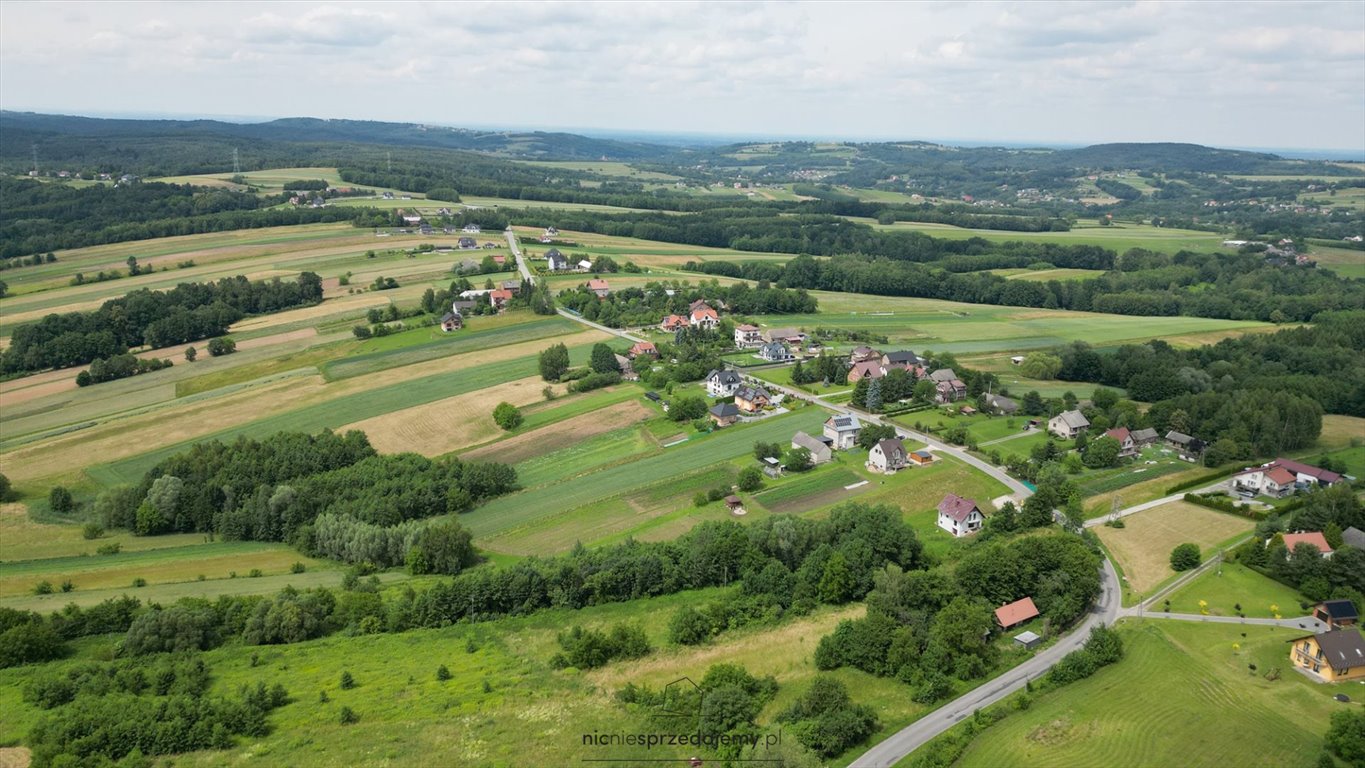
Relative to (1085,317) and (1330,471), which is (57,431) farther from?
(1085,317)

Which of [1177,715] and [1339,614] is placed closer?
[1177,715]

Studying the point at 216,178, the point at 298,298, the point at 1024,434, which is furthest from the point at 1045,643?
the point at 216,178

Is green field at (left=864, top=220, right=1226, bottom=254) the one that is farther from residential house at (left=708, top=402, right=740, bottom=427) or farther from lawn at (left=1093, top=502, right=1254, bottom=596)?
lawn at (left=1093, top=502, right=1254, bottom=596)

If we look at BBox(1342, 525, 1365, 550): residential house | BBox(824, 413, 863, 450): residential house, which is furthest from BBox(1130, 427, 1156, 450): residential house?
BBox(824, 413, 863, 450): residential house

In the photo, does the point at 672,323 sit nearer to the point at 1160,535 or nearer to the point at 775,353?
the point at 775,353

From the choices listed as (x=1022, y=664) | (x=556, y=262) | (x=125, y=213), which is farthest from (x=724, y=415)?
(x=125, y=213)

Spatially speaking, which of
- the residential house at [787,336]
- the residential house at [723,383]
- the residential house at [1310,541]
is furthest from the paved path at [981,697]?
the residential house at [787,336]
